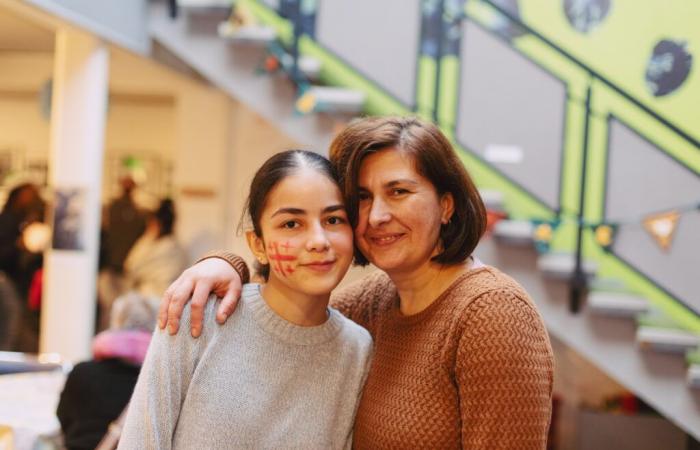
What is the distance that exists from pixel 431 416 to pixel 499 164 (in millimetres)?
3529

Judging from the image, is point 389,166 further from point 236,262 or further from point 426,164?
point 236,262

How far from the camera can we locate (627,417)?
6.23 metres

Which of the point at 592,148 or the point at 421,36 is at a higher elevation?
the point at 421,36

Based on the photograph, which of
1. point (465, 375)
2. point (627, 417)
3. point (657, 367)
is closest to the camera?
Answer: point (465, 375)

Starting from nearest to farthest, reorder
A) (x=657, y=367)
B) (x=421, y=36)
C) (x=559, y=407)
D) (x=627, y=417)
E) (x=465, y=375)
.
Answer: (x=465, y=375) → (x=657, y=367) → (x=421, y=36) → (x=627, y=417) → (x=559, y=407)

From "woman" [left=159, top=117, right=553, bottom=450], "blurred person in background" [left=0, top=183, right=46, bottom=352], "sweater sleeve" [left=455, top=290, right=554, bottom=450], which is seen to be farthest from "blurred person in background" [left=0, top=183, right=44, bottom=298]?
"sweater sleeve" [left=455, top=290, right=554, bottom=450]

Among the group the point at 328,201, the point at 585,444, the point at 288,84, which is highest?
the point at 288,84

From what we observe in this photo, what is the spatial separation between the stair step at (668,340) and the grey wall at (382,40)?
1.98 metres

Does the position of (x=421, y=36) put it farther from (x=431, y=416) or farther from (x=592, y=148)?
(x=431, y=416)

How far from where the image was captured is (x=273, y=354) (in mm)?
1794

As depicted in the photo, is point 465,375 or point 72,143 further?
point 72,143

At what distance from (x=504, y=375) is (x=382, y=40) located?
407 cm

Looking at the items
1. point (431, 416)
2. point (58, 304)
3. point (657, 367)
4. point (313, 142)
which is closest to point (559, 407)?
point (657, 367)

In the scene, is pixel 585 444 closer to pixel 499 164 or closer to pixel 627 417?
pixel 627 417
